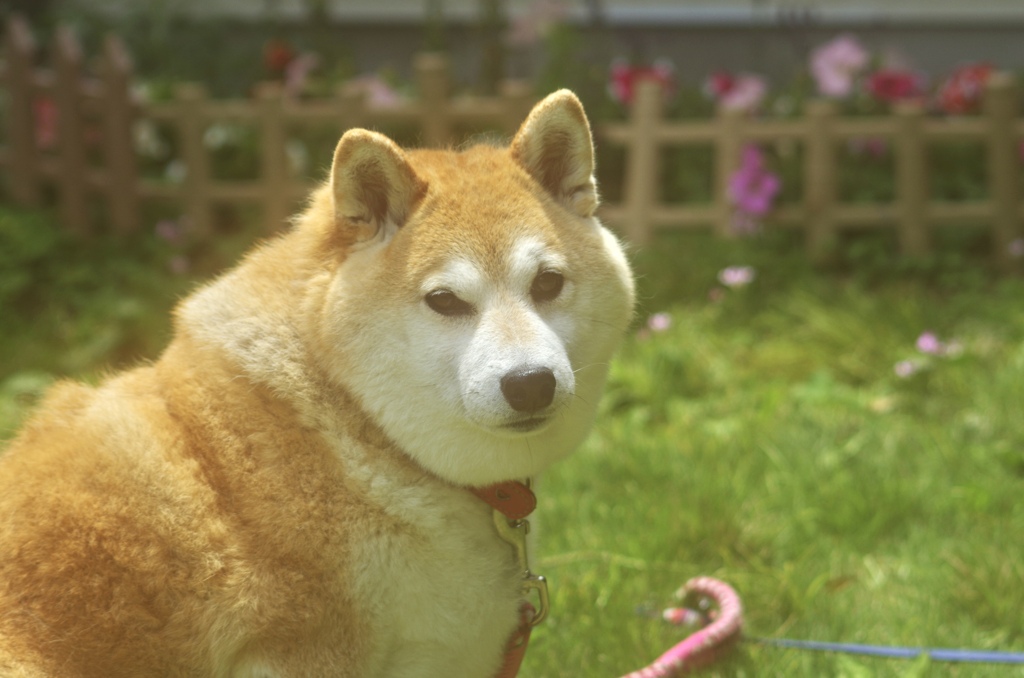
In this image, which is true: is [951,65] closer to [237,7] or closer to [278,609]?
[237,7]

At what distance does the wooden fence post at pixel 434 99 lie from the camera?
6461mm

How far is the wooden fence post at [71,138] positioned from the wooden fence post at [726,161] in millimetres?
4485

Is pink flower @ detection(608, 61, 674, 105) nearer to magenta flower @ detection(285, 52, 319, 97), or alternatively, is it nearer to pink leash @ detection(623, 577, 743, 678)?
magenta flower @ detection(285, 52, 319, 97)

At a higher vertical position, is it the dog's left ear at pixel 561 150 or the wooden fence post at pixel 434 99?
the dog's left ear at pixel 561 150

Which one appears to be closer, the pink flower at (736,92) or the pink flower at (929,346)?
the pink flower at (929,346)

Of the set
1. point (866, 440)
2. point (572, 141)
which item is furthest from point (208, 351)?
point (866, 440)

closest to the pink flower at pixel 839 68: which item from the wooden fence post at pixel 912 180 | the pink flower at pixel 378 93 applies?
the wooden fence post at pixel 912 180

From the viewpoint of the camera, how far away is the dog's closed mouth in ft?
7.23

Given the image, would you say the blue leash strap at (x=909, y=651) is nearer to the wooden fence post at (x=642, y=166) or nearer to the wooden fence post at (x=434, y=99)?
the wooden fence post at (x=642, y=166)

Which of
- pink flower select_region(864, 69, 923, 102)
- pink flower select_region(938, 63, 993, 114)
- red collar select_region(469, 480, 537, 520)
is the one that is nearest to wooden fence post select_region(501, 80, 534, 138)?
pink flower select_region(864, 69, 923, 102)

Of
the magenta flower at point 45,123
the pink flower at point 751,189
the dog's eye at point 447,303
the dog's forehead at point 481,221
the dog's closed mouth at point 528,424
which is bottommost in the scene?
the pink flower at point 751,189

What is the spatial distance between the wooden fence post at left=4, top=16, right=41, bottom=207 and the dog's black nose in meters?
6.44

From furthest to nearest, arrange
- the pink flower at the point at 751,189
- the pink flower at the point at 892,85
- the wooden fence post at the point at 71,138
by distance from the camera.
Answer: the wooden fence post at the point at 71,138 → the pink flower at the point at 892,85 → the pink flower at the point at 751,189

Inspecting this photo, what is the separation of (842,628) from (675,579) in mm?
570
